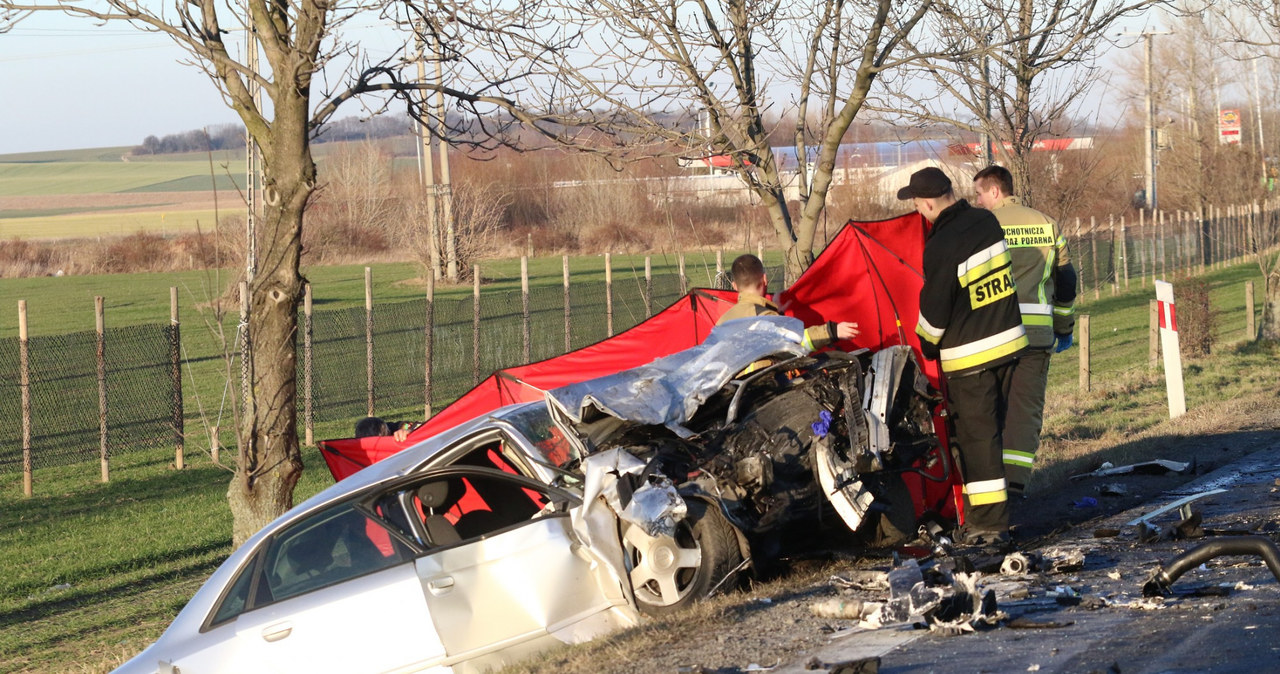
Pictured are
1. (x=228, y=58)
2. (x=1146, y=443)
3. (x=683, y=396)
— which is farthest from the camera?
(x=1146, y=443)

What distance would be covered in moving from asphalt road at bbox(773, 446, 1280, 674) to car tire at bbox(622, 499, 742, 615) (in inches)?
32.1

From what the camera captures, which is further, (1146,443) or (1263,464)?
(1146,443)

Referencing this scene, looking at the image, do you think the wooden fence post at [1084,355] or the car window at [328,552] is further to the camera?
the wooden fence post at [1084,355]

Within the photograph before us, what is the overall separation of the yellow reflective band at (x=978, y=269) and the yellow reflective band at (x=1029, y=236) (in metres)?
0.91

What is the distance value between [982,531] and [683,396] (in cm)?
193

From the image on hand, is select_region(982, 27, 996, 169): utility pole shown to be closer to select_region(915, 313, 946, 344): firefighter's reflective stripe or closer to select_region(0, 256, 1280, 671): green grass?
select_region(0, 256, 1280, 671): green grass

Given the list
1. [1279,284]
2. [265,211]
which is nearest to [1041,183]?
[1279,284]

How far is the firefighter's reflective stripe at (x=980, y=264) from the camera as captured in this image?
668 centimetres

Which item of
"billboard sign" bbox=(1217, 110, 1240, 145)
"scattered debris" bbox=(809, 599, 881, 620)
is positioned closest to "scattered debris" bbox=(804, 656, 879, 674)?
"scattered debris" bbox=(809, 599, 881, 620)

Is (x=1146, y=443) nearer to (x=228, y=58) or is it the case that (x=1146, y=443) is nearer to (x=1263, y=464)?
(x=1263, y=464)

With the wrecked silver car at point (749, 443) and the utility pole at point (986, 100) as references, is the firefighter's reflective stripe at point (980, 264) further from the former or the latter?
the utility pole at point (986, 100)

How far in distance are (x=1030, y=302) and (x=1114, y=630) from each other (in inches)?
121

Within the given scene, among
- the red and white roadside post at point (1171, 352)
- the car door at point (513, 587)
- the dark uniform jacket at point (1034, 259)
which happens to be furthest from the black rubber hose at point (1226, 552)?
the red and white roadside post at point (1171, 352)

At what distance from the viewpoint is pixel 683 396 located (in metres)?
6.11
